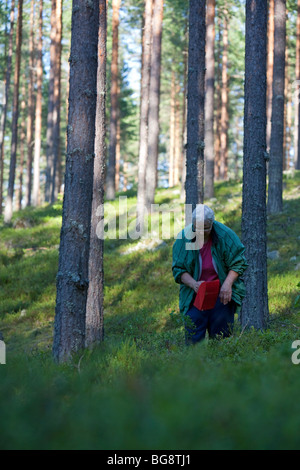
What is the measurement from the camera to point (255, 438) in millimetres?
2533

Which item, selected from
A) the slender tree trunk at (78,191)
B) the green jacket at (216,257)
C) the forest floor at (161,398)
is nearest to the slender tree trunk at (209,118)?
the forest floor at (161,398)

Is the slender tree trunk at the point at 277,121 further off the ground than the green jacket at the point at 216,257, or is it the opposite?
the slender tree trunk at the point at 277,121

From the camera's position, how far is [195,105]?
10.3 metres

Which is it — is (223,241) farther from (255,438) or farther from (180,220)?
(180,220)

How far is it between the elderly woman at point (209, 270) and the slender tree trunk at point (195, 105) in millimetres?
4340

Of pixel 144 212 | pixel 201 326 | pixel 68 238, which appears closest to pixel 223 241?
pixel 201 326

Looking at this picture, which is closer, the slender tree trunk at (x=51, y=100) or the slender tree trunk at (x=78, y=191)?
the slender tree trunk at (x=78, y=191)

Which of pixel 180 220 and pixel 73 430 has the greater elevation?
pixel 180 220

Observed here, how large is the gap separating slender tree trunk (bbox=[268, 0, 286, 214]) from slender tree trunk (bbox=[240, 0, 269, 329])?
7.54 meters

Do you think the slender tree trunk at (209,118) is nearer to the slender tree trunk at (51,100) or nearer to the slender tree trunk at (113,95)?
the slender tree trunk at (113,95)

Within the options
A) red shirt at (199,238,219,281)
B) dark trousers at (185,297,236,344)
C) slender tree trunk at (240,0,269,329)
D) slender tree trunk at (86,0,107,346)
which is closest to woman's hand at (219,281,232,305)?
dark trousers at (185,297,236,344)

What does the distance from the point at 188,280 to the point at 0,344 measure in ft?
15.8

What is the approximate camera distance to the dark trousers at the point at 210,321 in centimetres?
593

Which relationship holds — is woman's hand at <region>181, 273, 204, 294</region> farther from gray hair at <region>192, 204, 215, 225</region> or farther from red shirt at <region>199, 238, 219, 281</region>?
gray hair at <region>192, 204, 215, 225</region>
